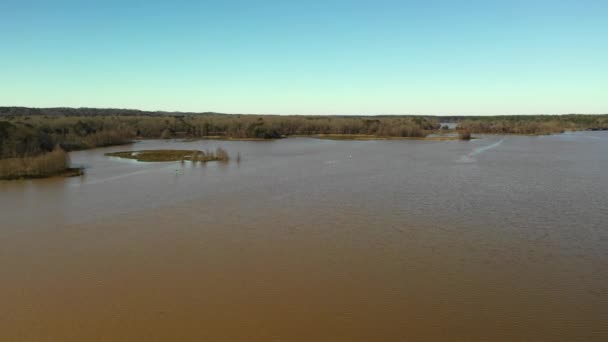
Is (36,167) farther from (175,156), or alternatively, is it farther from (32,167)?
(175,156)

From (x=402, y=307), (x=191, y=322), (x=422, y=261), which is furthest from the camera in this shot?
(x=422, y=261)

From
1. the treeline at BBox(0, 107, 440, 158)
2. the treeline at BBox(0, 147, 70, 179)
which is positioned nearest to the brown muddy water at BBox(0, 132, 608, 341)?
the treeline at BBox(0, 147, 70, 179)

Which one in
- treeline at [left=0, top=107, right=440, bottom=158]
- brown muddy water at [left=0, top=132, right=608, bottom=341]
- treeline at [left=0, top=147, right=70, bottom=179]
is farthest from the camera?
treeline at [left=0, top=107, right=440, bottom=158]

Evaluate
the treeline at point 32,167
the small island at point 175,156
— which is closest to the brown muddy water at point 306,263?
the treeline at point 32,167

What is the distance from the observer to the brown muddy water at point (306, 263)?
6867 millimetres

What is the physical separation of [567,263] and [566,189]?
954cm

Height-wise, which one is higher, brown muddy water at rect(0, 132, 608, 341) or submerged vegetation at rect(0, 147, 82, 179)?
submerged vegetation at rect(0, 147, 82, 179)

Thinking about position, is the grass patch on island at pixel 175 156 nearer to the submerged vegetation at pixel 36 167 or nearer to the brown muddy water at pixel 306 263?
the submerged vegetation at pixel 36 167

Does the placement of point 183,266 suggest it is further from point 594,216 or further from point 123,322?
point 594,216

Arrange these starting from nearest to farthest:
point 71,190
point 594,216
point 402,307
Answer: point 402,307, point 594,216, point 71,190

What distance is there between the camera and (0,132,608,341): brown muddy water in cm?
687

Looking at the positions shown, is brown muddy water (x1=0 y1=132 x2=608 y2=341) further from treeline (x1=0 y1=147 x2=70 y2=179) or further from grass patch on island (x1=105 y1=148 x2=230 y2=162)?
grass patch on island (x1=105 y1=148 x2=230 y2=162)

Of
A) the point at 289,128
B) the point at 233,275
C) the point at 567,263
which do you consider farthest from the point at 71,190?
the point at 289,128

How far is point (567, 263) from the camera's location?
364 inches
